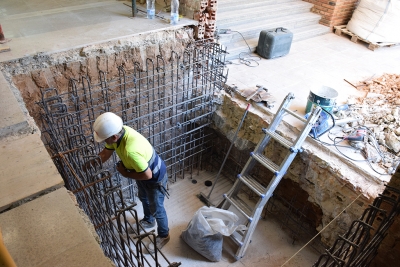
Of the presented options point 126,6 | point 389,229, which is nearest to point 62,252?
point 389,229

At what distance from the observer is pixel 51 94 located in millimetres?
3279

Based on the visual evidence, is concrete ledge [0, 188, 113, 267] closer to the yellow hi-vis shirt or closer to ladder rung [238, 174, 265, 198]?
the yellow hi-vis shirt

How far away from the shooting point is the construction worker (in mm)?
2473

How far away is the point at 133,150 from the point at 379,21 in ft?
18.0

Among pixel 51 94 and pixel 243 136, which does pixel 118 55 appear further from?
Answer: pixel 243 136

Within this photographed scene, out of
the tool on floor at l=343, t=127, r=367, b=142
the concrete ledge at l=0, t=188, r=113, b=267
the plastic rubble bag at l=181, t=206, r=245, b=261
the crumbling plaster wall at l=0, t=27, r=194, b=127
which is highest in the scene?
the concrete ledge at l=0, t=188, r=113, b=267

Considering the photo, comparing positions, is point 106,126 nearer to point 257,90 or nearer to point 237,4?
point 257,90

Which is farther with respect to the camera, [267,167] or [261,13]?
[261,13]

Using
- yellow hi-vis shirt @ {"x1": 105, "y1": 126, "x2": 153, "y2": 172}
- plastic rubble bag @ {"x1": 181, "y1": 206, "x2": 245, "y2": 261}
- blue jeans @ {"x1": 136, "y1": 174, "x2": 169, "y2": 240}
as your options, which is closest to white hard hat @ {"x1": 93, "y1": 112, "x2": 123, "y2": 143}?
yellow hi-vis shirt @ {"x1": 105, "y1": 126, "x2": 153, "y2": 172}

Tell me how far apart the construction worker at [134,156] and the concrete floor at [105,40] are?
52 cm

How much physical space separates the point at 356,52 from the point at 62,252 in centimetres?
593

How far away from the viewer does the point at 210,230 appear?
127 inches

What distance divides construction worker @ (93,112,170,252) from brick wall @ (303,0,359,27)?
5.16 m

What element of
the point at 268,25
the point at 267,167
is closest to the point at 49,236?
the point at 267,167
